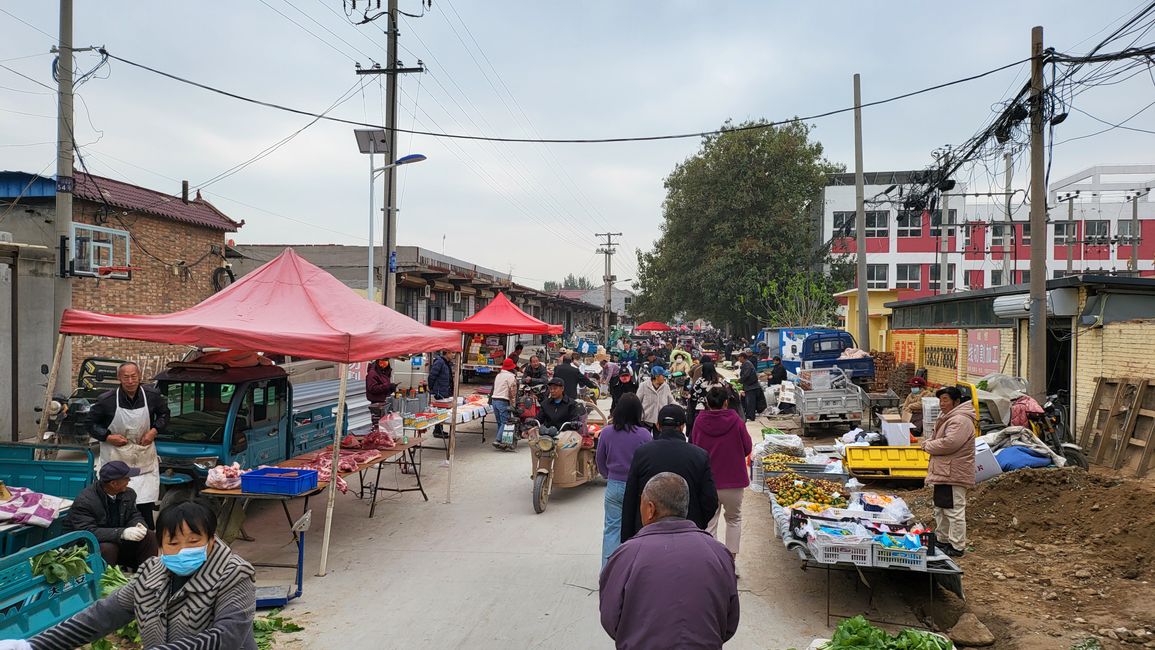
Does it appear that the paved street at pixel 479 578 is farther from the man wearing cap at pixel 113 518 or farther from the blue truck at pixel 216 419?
the man wearing cap at pixel 113 518

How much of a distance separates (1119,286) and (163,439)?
15.3 meters

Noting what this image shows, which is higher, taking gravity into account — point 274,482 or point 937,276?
point 937,276

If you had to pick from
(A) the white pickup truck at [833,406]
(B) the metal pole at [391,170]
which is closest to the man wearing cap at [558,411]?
(A) the white pickup truck at [833,406]

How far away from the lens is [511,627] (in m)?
5.61

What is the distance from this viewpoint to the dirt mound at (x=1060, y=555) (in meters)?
5.79

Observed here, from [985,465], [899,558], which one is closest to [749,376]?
[985,465]

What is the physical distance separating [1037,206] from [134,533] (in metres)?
12.9

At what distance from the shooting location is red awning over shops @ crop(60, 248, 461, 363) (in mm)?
7145

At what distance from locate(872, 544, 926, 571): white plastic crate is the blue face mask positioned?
5.00m

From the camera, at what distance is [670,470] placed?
4945mm

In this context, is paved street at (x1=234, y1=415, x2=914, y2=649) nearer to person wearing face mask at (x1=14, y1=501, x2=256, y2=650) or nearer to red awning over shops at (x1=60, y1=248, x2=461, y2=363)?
red awning over shops at (x1=60, y1=248, x2=461, y2=363)

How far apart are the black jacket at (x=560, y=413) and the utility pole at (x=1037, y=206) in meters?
7.54

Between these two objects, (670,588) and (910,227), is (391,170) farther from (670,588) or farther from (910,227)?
(910,227)

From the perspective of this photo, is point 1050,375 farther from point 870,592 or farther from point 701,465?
point 701,465
